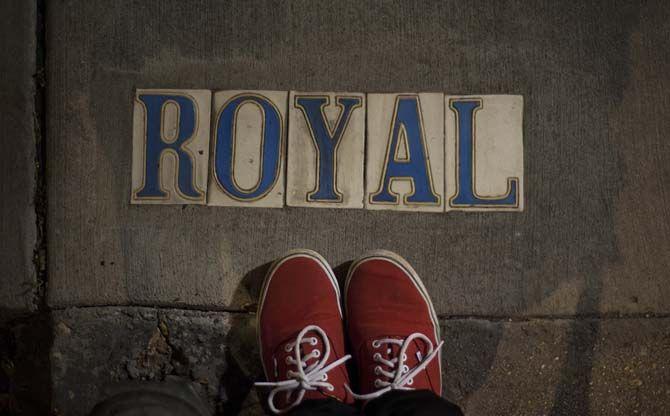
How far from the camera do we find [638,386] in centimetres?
138

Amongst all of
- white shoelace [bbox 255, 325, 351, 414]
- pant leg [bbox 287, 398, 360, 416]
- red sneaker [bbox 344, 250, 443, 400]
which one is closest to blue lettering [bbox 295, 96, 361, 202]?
red sneaker [bbox 344, 250, 443, 400]

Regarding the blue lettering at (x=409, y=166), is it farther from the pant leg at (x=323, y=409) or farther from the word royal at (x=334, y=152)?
the pant leg at (x=323, y=409)

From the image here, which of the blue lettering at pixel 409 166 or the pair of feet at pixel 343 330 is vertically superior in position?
the blue lettering at pixel 409 166

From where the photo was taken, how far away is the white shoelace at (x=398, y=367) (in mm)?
1269

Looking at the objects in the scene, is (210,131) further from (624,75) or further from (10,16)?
(624,75)

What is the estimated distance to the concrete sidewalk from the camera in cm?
138

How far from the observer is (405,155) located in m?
1.38

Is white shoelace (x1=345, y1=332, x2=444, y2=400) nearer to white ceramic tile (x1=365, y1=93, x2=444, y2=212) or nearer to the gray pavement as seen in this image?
the gray pavement

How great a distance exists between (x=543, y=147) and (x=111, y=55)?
1.37 m

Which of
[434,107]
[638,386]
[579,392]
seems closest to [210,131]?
[434,107]

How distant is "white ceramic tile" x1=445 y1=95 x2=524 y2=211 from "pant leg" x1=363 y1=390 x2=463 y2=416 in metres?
0.55

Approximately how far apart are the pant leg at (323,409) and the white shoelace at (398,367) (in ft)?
0.33

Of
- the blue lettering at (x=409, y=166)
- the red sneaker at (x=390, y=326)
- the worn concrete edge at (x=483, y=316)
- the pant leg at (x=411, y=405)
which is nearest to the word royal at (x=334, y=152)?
the blue lettering at (x=409, y=166)

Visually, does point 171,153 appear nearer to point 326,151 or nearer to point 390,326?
point 326,151
